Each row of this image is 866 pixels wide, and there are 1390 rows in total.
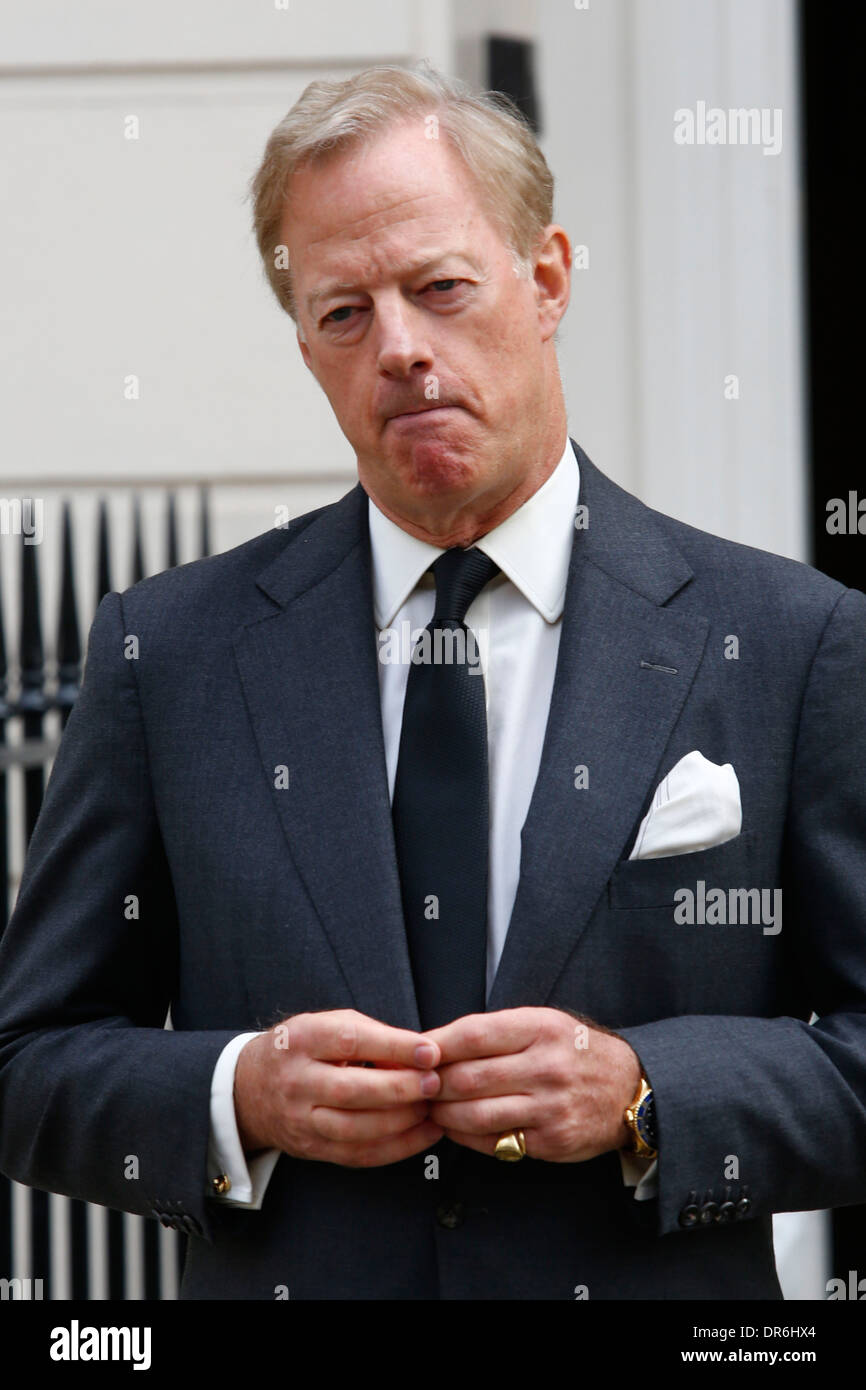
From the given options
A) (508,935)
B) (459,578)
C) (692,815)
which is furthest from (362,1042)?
(459,578)

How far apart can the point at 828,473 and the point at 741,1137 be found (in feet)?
10.7

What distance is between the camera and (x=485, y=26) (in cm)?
518

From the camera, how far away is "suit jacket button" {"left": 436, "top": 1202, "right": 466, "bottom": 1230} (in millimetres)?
2143

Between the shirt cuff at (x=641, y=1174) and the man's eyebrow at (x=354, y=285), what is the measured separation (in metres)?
1.19

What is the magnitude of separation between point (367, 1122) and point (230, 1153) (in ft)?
0.94

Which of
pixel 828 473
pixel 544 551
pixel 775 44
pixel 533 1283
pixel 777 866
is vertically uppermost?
pixel 775 44

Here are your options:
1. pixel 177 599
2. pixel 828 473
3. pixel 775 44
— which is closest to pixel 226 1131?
pixel 177 599

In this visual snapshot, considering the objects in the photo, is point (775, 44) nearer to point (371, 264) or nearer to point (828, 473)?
point (828, 473)

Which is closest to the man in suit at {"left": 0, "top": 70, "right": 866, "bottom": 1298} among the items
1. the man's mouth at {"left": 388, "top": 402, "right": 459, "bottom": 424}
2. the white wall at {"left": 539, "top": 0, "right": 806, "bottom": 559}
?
the man's mouth at {"left": 388, "top": 402, "right": 459, "bottom": 424}

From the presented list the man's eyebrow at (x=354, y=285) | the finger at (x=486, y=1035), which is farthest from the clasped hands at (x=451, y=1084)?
the man's eyebrow at (x=354, y=285)

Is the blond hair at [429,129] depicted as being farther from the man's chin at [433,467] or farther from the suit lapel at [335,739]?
the suit lapel at [335,739]

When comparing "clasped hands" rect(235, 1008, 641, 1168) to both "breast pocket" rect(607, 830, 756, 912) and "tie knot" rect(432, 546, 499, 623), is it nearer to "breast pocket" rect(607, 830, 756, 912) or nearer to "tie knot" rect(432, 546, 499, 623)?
"breast pocket" rect(607, 830, 756, 912)

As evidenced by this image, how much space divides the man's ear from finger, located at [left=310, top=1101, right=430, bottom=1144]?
3.81 ft

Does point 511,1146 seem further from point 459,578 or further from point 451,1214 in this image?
point 459,578
